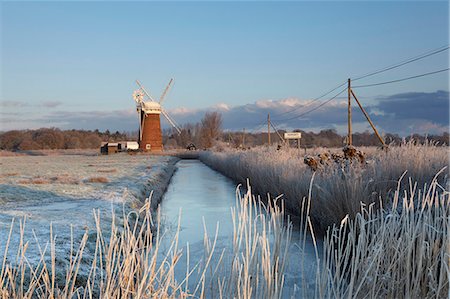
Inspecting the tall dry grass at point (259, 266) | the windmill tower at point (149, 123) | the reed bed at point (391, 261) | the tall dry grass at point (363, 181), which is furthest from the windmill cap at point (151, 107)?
the reed bed at point (391, 261)

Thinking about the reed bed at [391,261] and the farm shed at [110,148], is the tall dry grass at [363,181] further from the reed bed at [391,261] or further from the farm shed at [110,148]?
the farm shed at [110,148]

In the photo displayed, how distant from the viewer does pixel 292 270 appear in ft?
18.4

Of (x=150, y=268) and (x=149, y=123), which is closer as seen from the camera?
(x=150, y=268)

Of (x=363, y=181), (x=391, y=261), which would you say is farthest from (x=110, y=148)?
(x=391, y=261)

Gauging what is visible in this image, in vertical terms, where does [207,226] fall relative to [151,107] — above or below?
below

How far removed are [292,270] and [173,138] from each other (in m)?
74.6

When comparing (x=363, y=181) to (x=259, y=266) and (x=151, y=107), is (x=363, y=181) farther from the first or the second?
(x=151, y=107)

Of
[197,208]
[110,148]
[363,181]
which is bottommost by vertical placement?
[197,208]

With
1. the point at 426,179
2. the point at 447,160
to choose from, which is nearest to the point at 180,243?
the point at 426,179

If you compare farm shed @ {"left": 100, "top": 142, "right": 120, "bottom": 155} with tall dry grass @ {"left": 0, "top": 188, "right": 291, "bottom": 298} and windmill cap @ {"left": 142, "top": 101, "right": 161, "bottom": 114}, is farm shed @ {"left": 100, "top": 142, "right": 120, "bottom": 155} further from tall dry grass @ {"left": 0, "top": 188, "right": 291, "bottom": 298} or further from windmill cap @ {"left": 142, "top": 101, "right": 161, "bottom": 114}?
tall dry grass @ {"left": 0, "top": 188, "right": 291, "bottom": 298}

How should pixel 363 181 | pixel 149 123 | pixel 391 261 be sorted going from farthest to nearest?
pixel 149 123 < pixel 363 181 < pixel 391 261

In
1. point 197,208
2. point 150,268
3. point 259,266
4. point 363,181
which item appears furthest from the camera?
point 197,208

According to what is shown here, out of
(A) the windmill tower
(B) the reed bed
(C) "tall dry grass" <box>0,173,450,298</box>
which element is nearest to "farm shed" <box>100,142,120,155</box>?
(A) the windmill tower

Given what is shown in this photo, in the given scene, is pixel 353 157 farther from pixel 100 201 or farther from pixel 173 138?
pixel 173 138
